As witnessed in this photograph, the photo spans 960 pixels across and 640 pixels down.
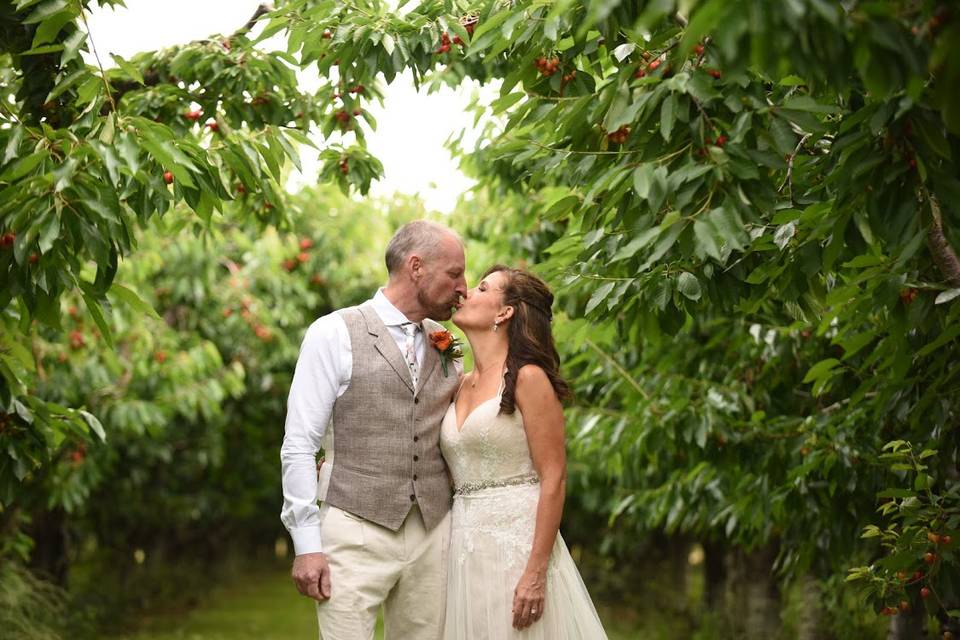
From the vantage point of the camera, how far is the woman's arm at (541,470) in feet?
11.8

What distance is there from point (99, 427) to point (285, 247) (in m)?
7.50

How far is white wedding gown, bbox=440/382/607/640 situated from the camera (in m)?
3.65

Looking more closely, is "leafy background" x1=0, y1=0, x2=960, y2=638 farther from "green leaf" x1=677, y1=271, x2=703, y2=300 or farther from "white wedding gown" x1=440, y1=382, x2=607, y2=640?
"white wedding gown" x1=440, y1=382, x2=607, y2=640

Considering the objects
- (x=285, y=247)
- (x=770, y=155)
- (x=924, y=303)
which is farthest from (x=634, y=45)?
(x=285, y=247)

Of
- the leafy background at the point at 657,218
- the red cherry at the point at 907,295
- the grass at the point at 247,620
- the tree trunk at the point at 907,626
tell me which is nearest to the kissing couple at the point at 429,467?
Answer: the leafy background at the point at 657,218

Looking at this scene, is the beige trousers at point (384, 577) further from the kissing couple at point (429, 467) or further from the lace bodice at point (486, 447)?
the lace bodice at point (486, 447)

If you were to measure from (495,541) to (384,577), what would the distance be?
41 centimetres

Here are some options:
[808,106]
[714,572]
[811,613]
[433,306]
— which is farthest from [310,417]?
[714,572]

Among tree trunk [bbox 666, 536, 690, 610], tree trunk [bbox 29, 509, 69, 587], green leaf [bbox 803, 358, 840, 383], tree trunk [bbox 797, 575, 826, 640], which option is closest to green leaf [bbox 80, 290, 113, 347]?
green leaf [bbox 803, 358, 840, 383]

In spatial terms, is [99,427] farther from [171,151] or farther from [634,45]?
[634,45]

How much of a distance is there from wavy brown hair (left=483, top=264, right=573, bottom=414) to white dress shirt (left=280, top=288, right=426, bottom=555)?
456 millimetres

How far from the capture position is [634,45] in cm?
290

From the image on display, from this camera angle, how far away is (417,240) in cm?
382

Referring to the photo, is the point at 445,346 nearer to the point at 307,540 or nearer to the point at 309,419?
the point at 309,419
